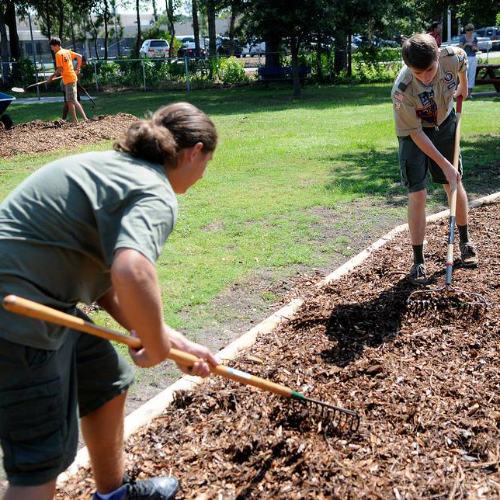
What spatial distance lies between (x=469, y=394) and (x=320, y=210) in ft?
13.9

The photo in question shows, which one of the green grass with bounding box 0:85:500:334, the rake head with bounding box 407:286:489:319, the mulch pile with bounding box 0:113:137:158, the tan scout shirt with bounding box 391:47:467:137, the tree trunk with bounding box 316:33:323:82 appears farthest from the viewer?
the tree trunk with bounding box 316:33:323:82

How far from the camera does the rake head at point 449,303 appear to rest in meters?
4.54

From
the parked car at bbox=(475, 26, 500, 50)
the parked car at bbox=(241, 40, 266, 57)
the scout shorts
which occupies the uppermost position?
the parked car at bbox=(475, 26, 500, 50)

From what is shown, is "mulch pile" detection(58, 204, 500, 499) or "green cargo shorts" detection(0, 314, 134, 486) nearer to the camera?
"green cargo shorts" detection(0, 314, 134, 486)

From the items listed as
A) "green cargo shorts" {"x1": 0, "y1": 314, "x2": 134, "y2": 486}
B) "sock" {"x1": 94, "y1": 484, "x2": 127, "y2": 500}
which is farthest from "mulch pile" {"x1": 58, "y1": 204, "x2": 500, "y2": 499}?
"green cargo shorts" {"x1": 0, "y1": 314, "x2": 134, "y2": 486}

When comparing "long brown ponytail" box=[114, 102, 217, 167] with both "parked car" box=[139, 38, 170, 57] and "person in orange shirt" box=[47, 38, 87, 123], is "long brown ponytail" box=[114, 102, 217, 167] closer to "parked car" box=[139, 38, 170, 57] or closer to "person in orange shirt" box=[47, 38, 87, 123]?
"person in orange shirt" box=[47, 38, 87, 123]

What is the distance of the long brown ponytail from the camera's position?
91.0 inches

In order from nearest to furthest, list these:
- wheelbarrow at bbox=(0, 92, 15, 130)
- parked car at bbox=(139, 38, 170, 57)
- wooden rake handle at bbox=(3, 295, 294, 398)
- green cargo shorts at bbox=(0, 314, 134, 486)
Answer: wooden rake handle at bbox=(3, 295, 294, 398)
green cargo shorts at bbox=(0, 314, 134, 486)
wheelbarrow at bbox=(0, 92, 15, 130)
parked car at bbox=(139, 38, 170, 57)

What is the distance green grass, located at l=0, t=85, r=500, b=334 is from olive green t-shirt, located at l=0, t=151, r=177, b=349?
2610 millimetres

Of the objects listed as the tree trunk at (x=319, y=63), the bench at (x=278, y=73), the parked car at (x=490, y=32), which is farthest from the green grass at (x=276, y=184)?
the parked car at (x=490, y=32)

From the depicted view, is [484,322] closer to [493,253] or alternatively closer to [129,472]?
[493,253]

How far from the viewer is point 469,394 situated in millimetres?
3648

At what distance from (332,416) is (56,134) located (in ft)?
37.2

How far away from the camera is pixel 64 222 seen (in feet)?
7.11
